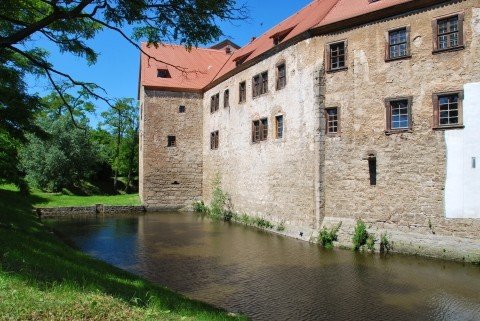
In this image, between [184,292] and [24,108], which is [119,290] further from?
[24,108]

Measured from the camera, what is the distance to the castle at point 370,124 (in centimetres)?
1435

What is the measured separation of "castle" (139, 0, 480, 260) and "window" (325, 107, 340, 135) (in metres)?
0.05

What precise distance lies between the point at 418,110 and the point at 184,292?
10.7 meters

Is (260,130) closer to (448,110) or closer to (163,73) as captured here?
(448,110)

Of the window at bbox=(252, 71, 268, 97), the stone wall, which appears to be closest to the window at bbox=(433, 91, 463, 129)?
the window at bbox=(252, 71, 268, 97)

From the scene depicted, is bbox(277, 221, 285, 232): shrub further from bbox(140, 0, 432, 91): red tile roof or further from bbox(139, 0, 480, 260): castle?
bbox(140, 0, 432, 91): red tile roof

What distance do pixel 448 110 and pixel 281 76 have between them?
8821 mm

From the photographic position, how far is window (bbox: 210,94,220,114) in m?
29.6

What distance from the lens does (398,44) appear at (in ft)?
52.8

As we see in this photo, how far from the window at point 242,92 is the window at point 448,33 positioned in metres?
12.1

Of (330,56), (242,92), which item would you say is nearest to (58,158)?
(242,92)

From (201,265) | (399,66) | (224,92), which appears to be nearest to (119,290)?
(201,265)

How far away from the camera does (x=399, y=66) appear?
15914mm

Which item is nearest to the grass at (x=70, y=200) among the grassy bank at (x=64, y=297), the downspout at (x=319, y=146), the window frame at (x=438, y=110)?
the downspout at (x=319, y=146)
